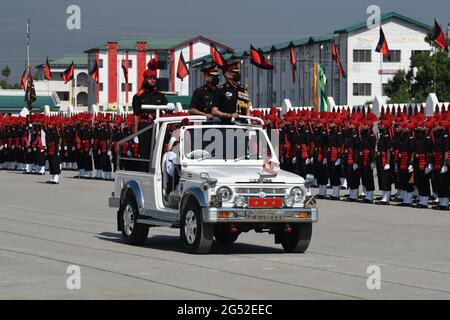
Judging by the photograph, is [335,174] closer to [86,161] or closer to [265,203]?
[265,203]

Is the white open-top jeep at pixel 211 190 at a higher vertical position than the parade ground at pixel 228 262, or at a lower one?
higher

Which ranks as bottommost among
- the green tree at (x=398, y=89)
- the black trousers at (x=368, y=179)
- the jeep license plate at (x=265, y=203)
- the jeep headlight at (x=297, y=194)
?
the black trousers at (x=368, y=179)

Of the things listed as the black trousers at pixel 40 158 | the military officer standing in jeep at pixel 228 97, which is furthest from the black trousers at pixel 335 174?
the black trousers at pixel 40 158

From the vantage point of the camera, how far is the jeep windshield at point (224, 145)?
1758 cm

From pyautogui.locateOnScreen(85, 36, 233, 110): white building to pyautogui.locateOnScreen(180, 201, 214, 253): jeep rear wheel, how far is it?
126 meters

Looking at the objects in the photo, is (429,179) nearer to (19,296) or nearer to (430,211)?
(430,211)

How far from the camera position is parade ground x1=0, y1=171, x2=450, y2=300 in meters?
12.8

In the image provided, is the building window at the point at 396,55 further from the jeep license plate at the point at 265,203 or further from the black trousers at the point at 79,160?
the jeep license plate at the point at 265,203

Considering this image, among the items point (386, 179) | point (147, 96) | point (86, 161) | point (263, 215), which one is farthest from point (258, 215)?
point (86, 161)

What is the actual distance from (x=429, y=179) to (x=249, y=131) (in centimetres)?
1071

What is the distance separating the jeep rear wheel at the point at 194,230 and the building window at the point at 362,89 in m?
89.9

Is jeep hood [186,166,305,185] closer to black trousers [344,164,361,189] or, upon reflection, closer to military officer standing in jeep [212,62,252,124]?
military officer standing in jeep [212,62,252,124]
